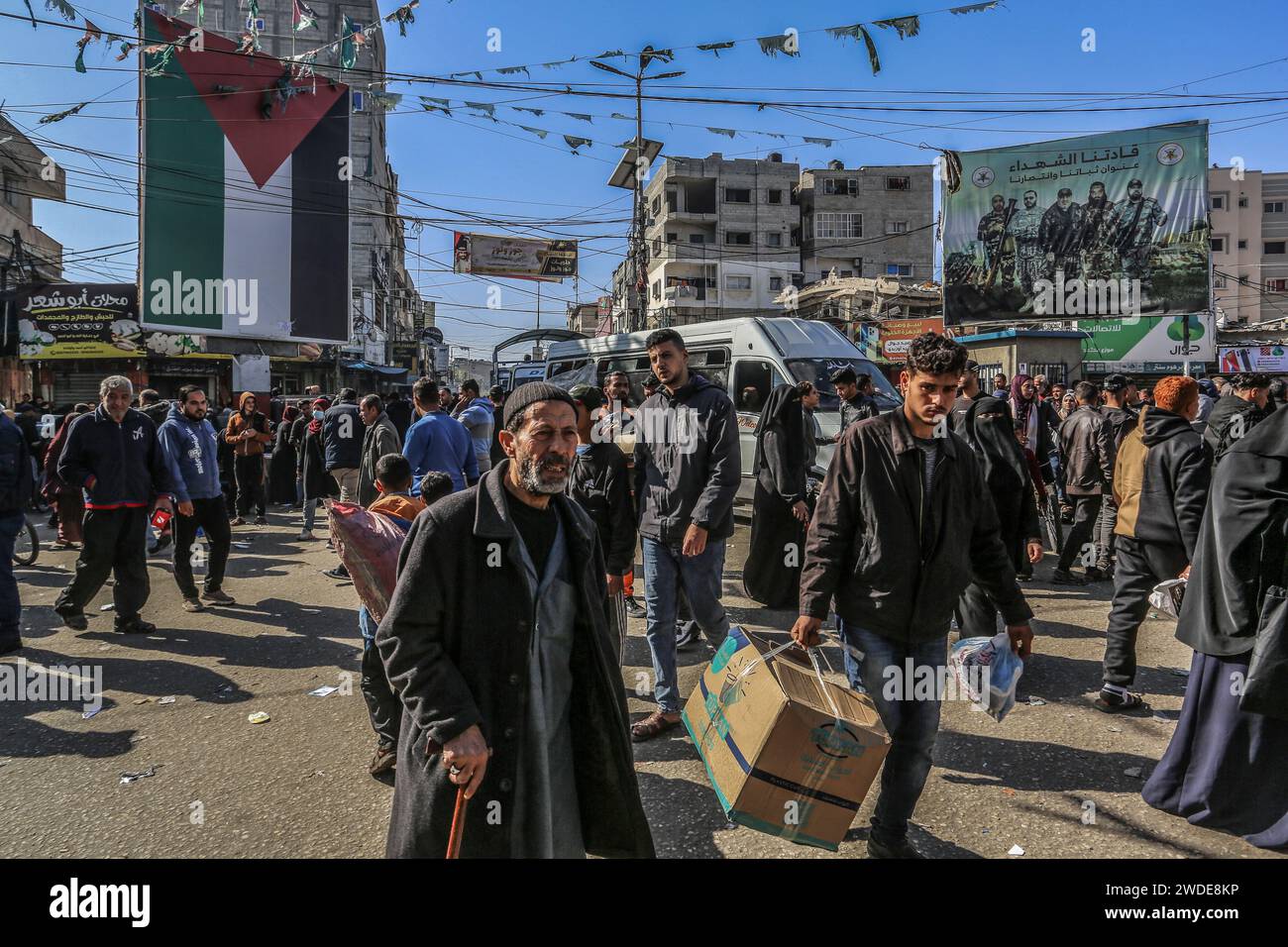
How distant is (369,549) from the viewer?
343cm

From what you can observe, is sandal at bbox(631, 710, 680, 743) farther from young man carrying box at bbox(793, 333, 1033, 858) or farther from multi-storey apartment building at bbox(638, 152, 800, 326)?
multi-storey apartment building at bbox(638, 152, 800, 326)

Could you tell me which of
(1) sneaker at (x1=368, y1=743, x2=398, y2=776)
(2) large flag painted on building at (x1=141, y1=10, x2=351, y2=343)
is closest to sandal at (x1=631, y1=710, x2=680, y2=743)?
(1) sneaker at (x1=368, y1=743, x2=398, y2=776)

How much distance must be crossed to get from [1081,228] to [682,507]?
863 inches

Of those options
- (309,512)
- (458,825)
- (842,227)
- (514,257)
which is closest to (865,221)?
(842,227)

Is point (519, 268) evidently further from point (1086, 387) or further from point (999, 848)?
point (999, 848)

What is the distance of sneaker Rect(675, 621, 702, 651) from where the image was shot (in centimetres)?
582

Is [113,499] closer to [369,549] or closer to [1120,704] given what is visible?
[369,549]

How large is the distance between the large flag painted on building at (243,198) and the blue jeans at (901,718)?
19064 millimetres

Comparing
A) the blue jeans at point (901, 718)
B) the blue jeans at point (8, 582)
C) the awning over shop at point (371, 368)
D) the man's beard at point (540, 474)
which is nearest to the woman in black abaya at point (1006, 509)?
the blue jeans at point (901, 718)

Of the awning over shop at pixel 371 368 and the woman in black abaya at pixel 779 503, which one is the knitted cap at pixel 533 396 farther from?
the awning over shop at pixel 371 368

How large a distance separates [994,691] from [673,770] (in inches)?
62.4

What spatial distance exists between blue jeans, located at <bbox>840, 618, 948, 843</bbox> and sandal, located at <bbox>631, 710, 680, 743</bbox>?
57.5 inches

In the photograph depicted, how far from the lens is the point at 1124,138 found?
20.6 meters
